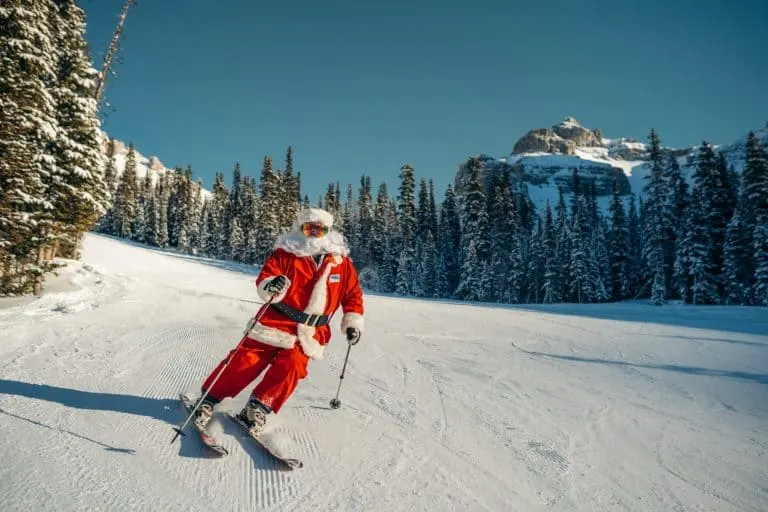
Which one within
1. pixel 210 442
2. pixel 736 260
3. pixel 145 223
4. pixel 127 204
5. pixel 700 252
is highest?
pixel 127 204

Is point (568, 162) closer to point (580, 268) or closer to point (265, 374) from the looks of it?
point (580, 268)

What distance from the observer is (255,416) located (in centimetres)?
339

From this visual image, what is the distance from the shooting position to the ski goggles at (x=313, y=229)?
160 inches

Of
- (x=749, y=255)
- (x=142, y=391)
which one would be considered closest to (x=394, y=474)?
(x=142, y=391)

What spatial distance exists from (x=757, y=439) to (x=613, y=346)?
4144 millimetres

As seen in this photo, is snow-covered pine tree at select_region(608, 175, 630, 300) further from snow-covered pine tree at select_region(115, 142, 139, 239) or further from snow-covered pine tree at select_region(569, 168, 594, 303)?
snow-covered pine tree at select_region(115, 142, 139, 239)

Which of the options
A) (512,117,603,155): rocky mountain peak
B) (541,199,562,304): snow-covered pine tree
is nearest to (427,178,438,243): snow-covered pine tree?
(541,199,562,304): snow-covered pine tree

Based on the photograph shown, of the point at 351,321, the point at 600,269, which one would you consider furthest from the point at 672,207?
the point at 351,321

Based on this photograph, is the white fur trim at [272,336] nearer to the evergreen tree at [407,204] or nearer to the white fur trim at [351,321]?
the white fur trim at [351,321]

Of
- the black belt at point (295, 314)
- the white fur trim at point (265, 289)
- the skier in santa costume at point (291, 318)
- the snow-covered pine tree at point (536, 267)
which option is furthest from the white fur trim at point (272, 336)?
the snow-covered pine tree at point (536, 267)

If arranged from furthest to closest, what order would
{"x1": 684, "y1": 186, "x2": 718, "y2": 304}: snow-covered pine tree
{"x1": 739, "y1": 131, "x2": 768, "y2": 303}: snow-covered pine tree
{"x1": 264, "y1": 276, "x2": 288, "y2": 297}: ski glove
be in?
{"x1": 684, "y1": 186, "x2": 718, "y2": 304}: snow-covered pine tree → {"x1": 739, "y1": 131, "x2": 768, "y2": 303}: snow-covered pine tree → {"x1": 264, "y1": 276, "x2": 288, "y2": 297}: ski glove

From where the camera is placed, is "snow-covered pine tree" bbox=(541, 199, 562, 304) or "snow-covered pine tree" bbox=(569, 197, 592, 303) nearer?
"snow-covered pine tree" bbox=(569, 197, 592, 303)

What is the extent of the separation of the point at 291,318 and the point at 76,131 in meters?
Result: 16.5

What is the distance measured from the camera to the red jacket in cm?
377
